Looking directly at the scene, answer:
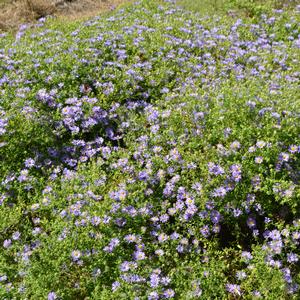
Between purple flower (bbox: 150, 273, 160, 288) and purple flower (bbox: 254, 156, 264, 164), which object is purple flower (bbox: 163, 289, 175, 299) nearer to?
purple flower (bbox: 150, 273, 160, 288)

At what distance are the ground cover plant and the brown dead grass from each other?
2065mm

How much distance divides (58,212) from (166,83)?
7.08ft

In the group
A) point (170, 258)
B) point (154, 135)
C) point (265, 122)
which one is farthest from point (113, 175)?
point (265, 122)

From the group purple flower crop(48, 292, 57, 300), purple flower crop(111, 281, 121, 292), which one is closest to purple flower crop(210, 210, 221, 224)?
purple flower crop(111, 281, 121, 292)

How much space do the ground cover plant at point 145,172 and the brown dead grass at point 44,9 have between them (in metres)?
2.07

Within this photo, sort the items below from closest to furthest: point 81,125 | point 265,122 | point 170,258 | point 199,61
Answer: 1. point 170,258
2. point 265,122
3. point 81,125
4. point 199,61

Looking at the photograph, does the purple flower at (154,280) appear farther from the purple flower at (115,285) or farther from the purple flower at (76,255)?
the purple flower at (76,255)

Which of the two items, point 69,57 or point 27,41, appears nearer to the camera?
point 69,57

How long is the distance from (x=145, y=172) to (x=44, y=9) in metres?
4.89

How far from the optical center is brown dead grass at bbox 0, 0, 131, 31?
7.37 m

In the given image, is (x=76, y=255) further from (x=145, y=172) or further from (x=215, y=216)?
(x=215, y=216)

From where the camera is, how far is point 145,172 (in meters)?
3.92

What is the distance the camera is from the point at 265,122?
4078 mm

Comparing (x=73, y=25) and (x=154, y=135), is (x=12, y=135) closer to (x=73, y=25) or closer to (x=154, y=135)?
(x=154, y=135)
